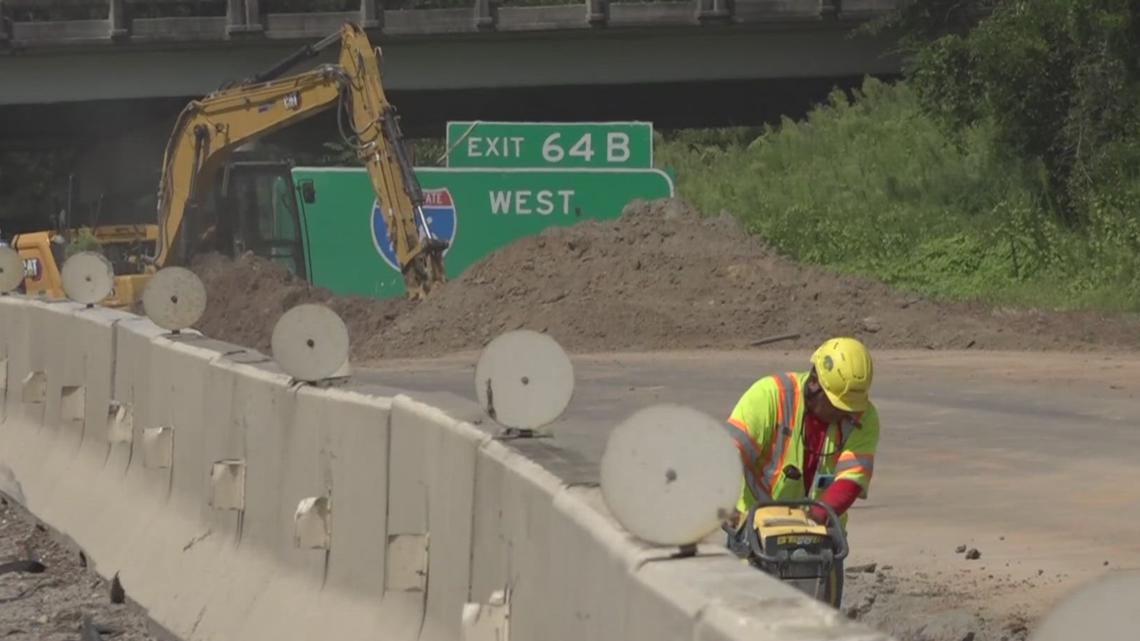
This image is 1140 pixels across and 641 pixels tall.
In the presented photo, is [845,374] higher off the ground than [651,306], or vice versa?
[845,374]

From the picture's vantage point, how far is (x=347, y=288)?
29125mm

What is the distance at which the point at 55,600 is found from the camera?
377 inches

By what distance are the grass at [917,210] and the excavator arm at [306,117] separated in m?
6.21

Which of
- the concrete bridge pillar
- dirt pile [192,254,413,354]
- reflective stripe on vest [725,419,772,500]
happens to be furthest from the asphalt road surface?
the concrete bridge pillar

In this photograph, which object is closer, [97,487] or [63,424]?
[97,487]

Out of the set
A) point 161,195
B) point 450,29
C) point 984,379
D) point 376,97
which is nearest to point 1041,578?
point 984,379

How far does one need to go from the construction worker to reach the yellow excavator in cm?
1886

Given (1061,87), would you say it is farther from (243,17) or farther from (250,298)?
(243,17)

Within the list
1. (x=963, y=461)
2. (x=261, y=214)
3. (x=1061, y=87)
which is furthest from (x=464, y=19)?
(x=963, y=461)

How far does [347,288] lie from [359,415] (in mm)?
22505

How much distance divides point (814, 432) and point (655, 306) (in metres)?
18.5

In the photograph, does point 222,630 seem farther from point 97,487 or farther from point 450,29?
point 450,29

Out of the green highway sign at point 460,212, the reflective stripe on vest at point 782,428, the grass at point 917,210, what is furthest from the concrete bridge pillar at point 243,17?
the reflective stripe on vest at point 782,428

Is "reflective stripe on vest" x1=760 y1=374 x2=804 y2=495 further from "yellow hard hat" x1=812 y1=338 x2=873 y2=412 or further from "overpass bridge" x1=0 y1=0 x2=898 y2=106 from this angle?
"overpass bridge" x1=0 y1=0 x2=898 y2=106
